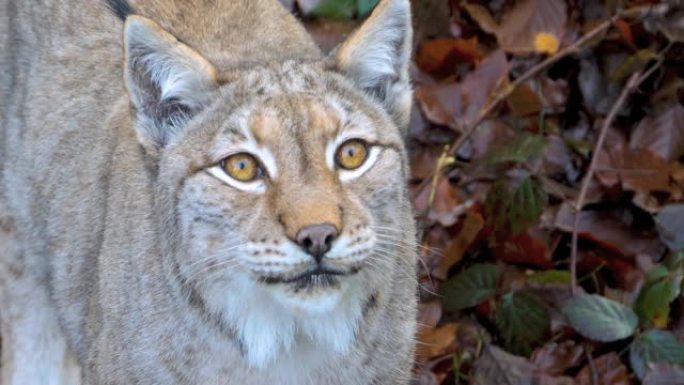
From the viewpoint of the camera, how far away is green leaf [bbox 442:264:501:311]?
5.65 m

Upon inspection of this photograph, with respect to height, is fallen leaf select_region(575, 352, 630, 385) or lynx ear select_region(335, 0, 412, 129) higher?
lynx ear select_region(335, 0, 412, 129)

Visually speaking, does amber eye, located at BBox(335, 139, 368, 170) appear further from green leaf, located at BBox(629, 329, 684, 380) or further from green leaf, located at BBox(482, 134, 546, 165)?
green leaf, located at BBox(629, 329, 684, 380)

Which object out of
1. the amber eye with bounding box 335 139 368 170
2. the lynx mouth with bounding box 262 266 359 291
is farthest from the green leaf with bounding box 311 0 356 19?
the lynx mouth with bounding box 262 266 359 291

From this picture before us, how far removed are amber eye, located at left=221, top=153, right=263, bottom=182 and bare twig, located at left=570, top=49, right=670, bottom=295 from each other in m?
1.91

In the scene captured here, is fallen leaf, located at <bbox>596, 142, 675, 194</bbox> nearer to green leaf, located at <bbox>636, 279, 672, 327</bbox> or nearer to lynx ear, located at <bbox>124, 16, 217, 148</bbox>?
green leaf, located at <bbox>636, 279, 672, 327</bbox>

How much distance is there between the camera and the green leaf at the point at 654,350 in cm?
527

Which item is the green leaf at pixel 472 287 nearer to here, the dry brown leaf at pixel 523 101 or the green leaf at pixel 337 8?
the dry brown leaf at pixel 523 101

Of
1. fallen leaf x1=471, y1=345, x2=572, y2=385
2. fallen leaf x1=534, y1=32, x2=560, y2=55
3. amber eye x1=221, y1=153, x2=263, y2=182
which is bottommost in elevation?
fallen leaf x1=471, y1=345, x2=572, y2=385

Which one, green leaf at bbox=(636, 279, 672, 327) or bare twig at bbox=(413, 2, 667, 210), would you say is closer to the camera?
green leaf at bbox=(636, 279, 672, 327)

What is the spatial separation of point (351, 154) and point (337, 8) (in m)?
2.15

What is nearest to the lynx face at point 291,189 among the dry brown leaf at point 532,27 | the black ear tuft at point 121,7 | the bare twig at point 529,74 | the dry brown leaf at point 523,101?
the black ear tuft at point 121,7

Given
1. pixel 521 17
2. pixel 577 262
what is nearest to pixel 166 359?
pixel 577 262

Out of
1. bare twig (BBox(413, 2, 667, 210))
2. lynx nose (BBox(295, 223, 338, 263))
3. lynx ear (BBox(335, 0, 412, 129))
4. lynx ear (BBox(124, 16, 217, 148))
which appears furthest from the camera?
bare twig (BBox(413, 2, 667, 210))

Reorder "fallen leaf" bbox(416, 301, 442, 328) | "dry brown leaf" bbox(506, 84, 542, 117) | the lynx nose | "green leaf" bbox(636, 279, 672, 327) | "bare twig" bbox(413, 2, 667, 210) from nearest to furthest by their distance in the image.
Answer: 1. the lynx nose
2. "green leaf" bbox(636, 279, 672, 327)
3. "fallen leaf" bbox(416, 301, 442, 328)
4. "bare twig" bbox(413, 2, 667, 210)
5. "dry brown leaf" bbox(506, 84, 542, 117)
